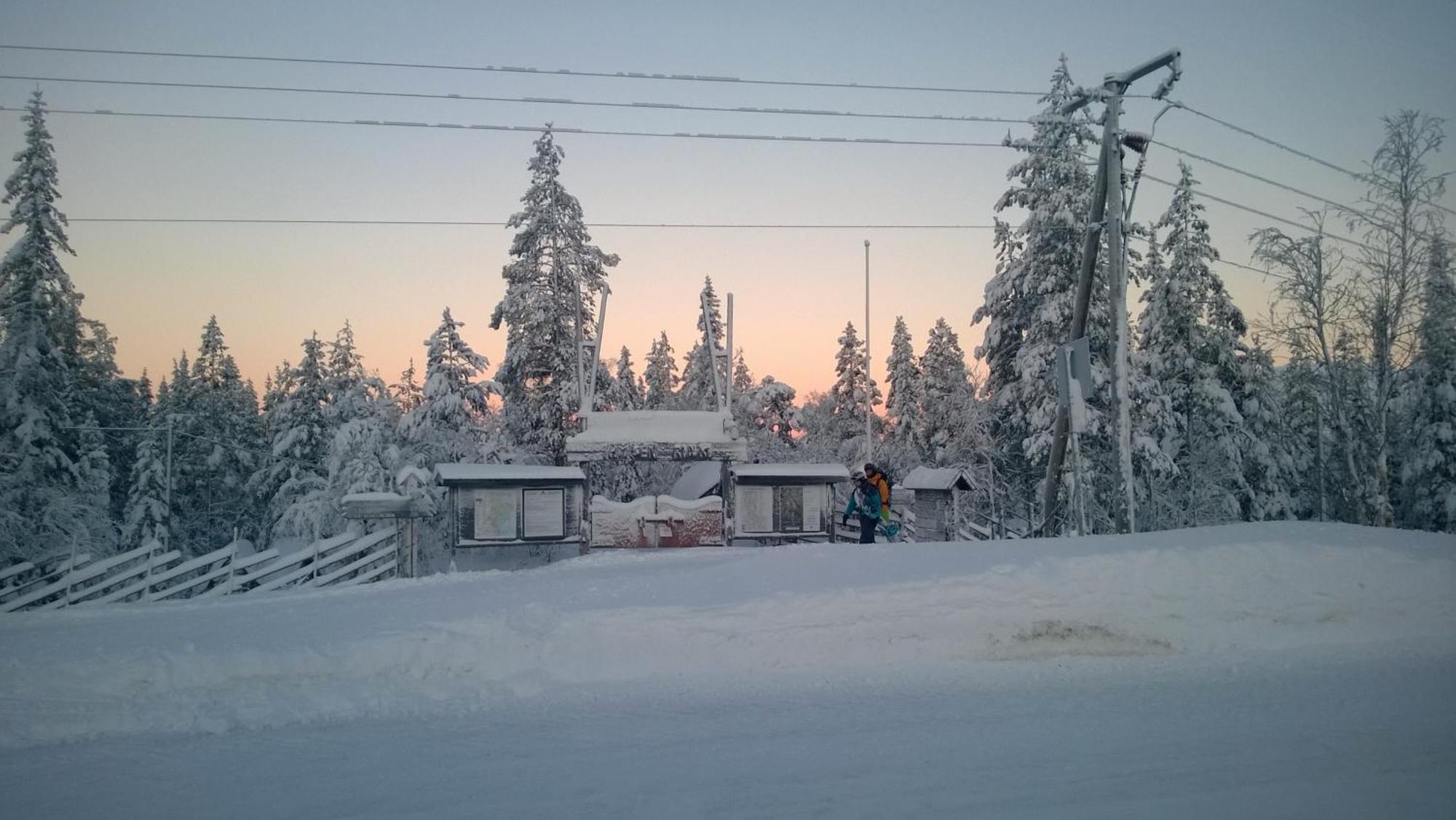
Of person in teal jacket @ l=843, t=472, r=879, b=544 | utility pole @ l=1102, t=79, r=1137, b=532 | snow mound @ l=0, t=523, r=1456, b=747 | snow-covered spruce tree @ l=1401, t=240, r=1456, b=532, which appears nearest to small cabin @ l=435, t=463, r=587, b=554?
person in teal jacket @ l=843, t=472, r=879, b=544

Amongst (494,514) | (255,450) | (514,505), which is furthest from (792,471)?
(255,450)

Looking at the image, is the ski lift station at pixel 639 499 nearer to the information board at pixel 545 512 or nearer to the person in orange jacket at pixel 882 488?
the information board at pixel 545 512

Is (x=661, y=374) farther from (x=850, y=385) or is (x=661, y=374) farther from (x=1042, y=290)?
(x=1042, y=290)

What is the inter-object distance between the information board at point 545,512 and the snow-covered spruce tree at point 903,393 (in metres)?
38.7

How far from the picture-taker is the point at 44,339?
27.8 metres

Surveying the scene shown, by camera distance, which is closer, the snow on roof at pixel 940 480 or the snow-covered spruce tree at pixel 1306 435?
the snow on roof at pixel 940 480

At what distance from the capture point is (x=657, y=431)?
2120 cm

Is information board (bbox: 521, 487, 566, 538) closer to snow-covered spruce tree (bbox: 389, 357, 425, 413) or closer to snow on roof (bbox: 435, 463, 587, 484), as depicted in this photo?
snow on roof (bbox: 435, 463, 587, 484)

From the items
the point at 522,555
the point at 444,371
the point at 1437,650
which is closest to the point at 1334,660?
the point at 1437,650

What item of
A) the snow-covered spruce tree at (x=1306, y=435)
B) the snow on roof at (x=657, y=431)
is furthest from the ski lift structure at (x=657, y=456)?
the snow-covered spruce tree at (x=1306, y=435)

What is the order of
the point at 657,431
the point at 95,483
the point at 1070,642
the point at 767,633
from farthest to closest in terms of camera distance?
the point at 95,483
the point at 657,431
the point at 1070,642
the point at 767,633

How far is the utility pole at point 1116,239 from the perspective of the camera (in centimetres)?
1525

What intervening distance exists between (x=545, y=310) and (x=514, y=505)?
13.8 m

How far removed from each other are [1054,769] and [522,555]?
1459 cm
